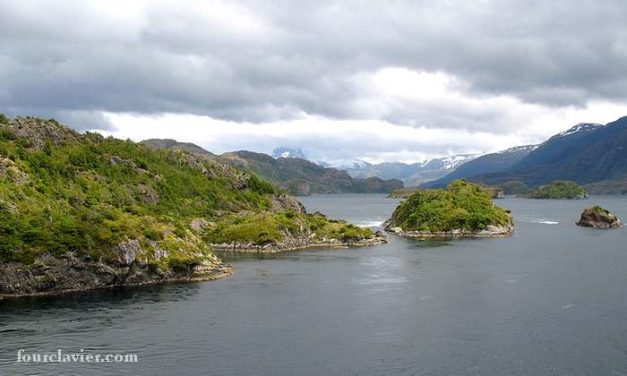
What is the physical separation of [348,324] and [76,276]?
5227 centimetres

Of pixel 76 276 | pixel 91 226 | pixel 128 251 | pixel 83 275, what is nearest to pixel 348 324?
pixel 128 251

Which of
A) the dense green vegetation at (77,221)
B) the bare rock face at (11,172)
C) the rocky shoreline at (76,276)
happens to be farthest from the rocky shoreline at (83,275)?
the bare rock face at (11,172)

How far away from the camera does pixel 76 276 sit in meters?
104

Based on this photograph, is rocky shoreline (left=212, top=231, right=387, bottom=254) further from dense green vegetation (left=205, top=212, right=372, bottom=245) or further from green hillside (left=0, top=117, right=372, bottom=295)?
dense green vegetation (left=205, top=212, right=372, bottom=245)

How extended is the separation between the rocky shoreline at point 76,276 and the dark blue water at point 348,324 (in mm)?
4443

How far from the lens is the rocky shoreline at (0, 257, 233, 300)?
96.9 metres

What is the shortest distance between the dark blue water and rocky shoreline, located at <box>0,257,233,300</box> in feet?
14.6

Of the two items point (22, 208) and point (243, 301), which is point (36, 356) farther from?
point (22, 208)

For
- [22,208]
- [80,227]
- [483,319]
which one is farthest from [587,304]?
[22,208]

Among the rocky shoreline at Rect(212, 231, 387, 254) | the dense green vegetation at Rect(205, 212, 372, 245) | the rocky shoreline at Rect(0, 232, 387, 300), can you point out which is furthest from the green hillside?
the rocky shoreline at Rect(212, 231, 387, 254)

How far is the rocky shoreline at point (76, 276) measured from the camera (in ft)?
318

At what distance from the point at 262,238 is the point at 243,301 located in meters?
72.5

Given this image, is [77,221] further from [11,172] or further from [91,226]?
[11,172]

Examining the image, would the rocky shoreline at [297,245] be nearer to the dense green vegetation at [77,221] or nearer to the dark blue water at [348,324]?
the dense green vegetation at [77,221]
